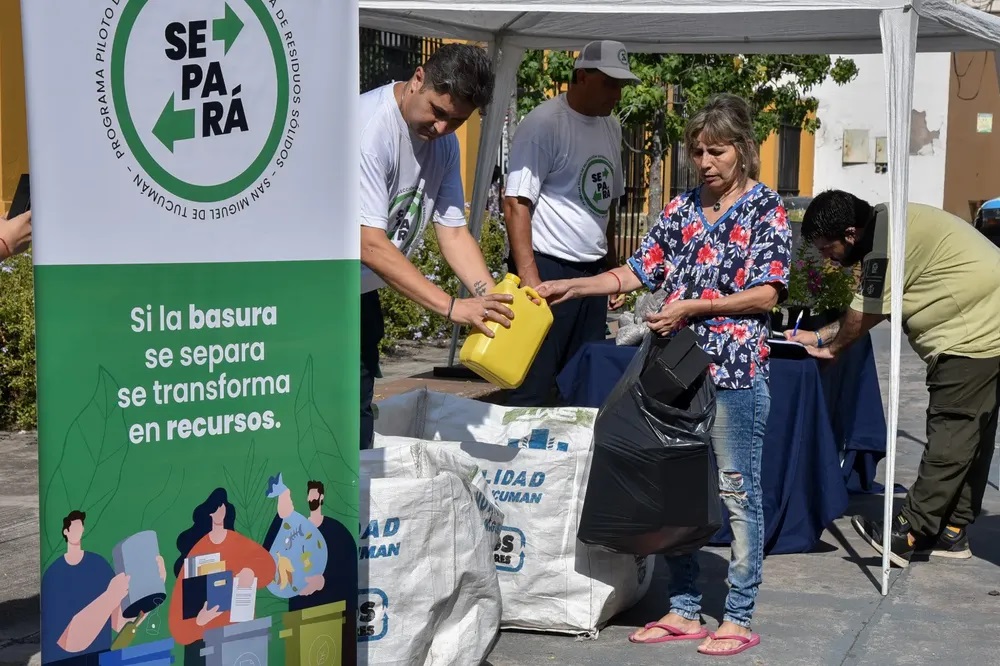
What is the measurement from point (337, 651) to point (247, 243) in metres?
0.95

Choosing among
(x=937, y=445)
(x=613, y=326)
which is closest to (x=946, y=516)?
(x=937, y=445)

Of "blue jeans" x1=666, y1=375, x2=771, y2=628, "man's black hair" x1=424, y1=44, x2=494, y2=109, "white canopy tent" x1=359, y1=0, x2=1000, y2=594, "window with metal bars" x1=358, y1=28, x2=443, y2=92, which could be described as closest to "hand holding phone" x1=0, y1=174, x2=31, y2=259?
"man's black hair" x1=424, y1=44, x2=494, y2=109

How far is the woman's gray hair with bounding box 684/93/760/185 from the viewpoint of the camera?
384cm

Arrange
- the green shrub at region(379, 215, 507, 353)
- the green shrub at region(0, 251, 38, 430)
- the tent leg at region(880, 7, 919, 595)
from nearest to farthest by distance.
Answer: the tent leg at region(880, 7, 919, 595) → the green shrub at region(0, 251, 38, 430) → the green shrub at region(379, 215, 507, 353)

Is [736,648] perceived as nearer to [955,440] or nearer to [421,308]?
[955,440]

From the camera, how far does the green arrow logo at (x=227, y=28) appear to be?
239 centimetres

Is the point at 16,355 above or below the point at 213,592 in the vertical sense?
below

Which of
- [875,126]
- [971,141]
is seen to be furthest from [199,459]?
[971,141]

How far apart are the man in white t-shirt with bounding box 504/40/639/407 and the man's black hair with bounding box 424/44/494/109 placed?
1.93m

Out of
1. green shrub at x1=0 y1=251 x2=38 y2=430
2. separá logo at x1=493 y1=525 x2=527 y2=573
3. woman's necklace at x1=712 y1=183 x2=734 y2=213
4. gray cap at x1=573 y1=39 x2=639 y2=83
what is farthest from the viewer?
green shrub at x1=0 y1=251 x2=38 y2=430

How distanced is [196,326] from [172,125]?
39cm

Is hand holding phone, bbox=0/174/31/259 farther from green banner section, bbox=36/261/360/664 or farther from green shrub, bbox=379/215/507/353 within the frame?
green shrub, bbox=379/215/507/353

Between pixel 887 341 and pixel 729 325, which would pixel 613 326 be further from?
pixel 729 325

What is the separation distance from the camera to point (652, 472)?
3.78 m
